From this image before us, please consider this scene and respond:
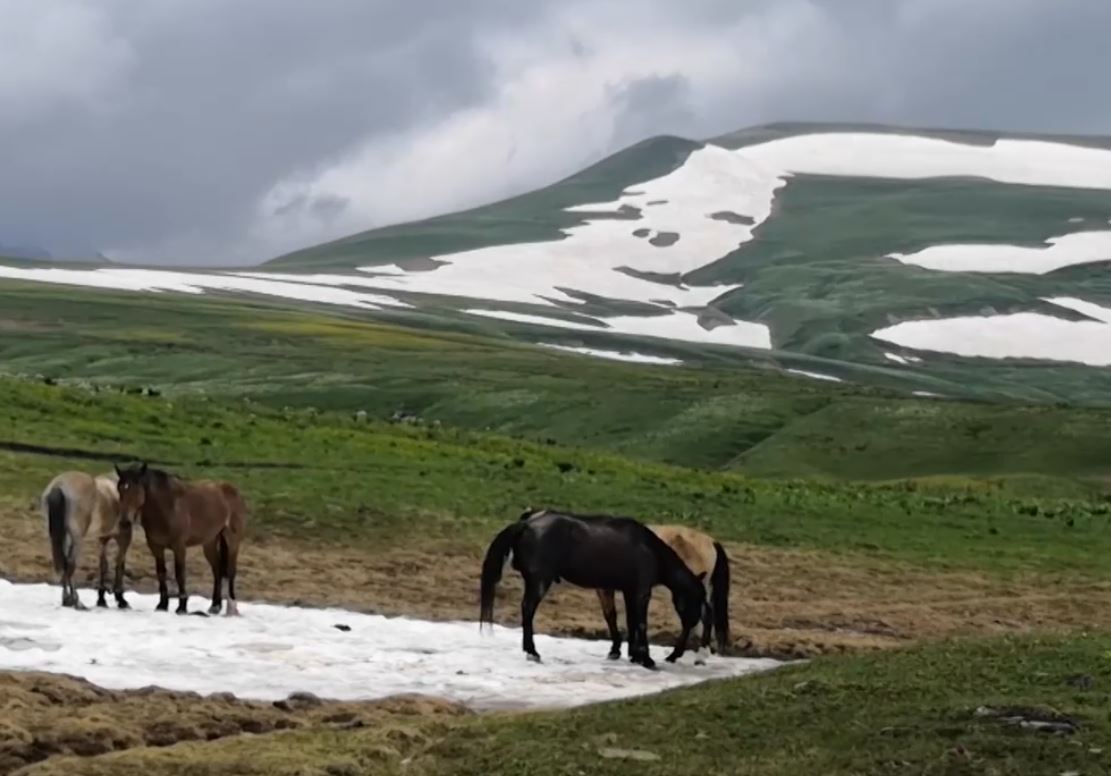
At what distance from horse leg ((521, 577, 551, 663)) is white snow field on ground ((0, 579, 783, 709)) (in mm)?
178

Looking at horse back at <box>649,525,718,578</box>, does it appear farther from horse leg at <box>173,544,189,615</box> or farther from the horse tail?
the horse tail

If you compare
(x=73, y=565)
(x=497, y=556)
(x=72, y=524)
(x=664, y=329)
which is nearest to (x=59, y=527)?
(x=72, y=524)

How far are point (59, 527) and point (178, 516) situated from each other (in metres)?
1.57

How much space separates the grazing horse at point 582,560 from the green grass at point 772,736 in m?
4.72

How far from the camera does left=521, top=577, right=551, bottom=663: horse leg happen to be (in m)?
19.9

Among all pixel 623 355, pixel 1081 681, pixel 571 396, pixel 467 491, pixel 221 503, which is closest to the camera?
pixel 1081 681

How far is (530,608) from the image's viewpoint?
20.0m

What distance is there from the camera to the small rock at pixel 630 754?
12.5 metres

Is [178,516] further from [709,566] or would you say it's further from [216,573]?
[709,566]

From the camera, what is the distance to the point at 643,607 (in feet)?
66.9

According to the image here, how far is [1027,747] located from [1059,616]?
16.7m

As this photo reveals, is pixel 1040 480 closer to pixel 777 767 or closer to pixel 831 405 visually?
pixel 831 405

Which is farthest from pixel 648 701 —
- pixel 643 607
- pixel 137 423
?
pixel 137 423

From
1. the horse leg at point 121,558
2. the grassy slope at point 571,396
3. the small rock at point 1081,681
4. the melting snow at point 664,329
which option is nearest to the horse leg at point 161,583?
the horse leg at point 121,558
